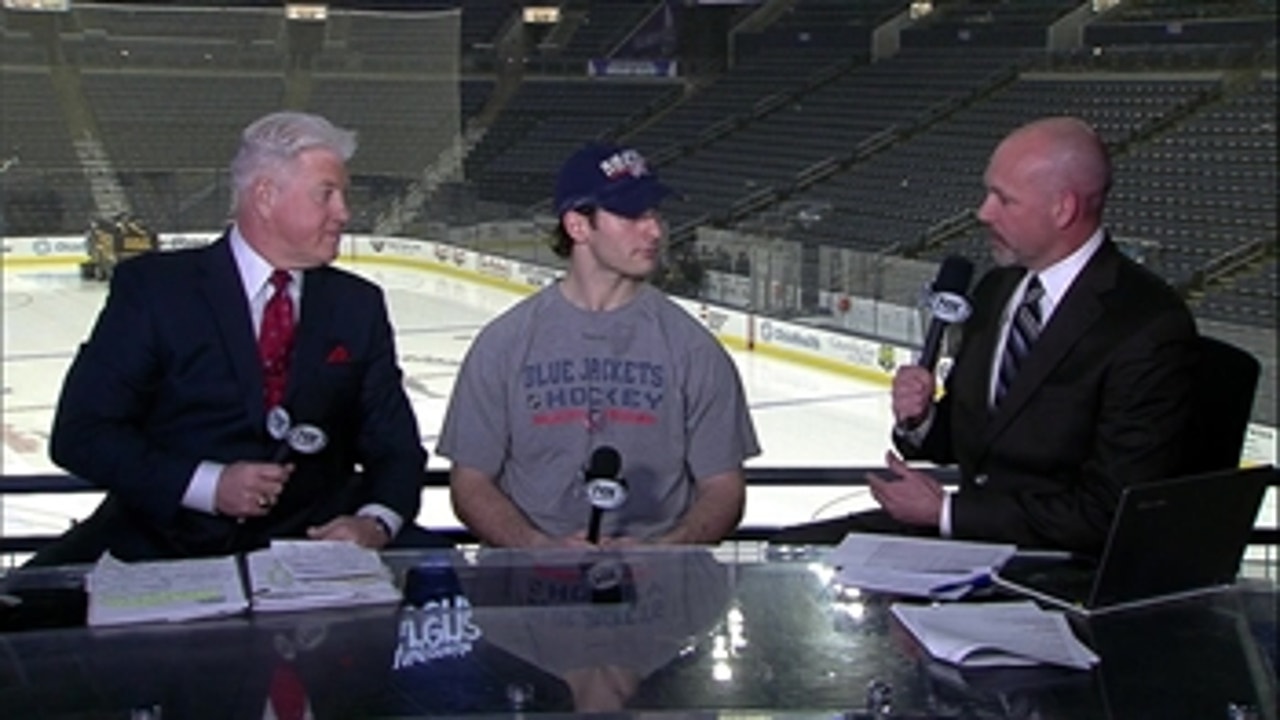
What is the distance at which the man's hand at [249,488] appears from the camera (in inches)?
83.7

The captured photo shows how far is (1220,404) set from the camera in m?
2.49

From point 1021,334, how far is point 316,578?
3.76 feet

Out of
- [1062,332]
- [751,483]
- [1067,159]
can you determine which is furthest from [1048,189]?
[751,483]

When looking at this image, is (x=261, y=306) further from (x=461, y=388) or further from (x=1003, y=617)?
(x=1003, y=617)

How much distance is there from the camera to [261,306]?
2.46 metres

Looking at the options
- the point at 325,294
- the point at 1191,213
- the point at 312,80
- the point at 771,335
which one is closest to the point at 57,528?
the point at 312,80

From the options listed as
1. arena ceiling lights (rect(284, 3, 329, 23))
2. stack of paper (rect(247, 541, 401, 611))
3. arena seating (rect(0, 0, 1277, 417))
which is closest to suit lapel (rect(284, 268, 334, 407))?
stack of paper (rect(247, 541, 401, 611))

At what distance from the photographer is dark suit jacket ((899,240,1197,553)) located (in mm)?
2230

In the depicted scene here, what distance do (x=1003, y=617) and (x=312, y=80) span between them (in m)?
3.18

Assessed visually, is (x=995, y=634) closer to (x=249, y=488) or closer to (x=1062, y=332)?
(x=1062, y=332)

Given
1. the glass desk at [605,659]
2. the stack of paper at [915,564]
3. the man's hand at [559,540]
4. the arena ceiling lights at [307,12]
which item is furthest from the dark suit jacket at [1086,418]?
the arena ceiling lights at [307,12]

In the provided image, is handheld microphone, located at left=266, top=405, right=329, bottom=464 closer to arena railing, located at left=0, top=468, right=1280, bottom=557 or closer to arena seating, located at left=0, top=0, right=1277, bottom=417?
arena railing, located at left=0, top=468, right=1280, bottom=557

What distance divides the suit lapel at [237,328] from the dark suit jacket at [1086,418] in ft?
3.25

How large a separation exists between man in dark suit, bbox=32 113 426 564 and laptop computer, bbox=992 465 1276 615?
92cm
